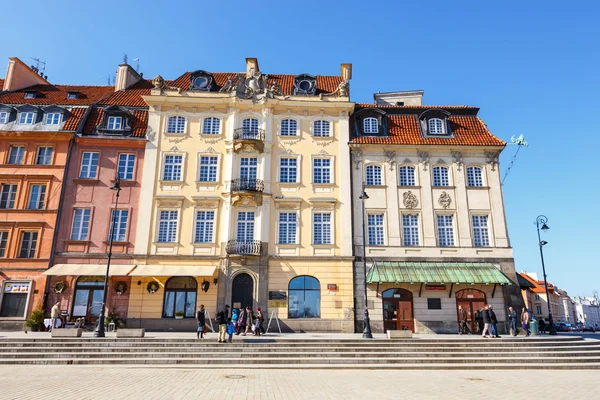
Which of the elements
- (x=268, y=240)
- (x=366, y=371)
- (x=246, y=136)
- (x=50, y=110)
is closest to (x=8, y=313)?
(x=50, y=110)

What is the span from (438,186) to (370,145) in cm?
540

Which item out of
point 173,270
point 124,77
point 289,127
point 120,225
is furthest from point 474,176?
point 124,77

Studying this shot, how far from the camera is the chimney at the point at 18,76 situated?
32.2m

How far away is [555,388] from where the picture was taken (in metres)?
11.4

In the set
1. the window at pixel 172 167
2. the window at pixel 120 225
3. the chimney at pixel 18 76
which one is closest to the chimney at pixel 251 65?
the window at pixel 172 167

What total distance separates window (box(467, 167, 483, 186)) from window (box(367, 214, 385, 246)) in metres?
6.77

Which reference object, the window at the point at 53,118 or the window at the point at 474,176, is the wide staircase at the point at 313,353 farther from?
the window at the point at 53,118

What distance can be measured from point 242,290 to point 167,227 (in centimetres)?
649

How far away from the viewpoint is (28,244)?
1006 inches

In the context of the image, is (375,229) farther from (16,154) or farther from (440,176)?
(16,154)

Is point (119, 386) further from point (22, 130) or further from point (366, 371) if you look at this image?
point (22, 130)

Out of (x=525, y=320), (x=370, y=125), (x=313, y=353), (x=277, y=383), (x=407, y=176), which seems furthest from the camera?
(x=370, y=125)

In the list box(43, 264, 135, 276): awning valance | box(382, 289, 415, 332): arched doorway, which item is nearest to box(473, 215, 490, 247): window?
box(382, 289, 415, 332): arched doorway

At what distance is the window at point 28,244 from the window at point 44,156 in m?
4.93
